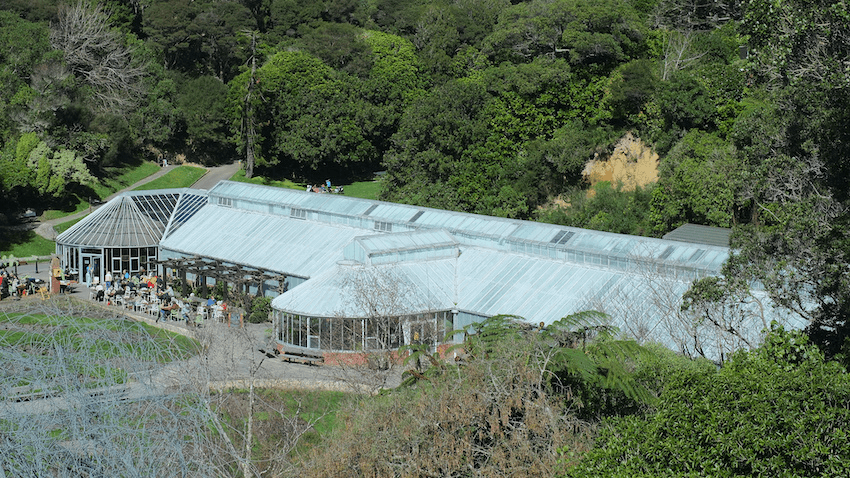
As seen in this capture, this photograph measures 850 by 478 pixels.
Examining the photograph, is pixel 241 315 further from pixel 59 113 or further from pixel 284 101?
pixel 284 101

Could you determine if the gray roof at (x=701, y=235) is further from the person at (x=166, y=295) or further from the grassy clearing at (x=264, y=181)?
the grassy clearing at (x=264, y=181)

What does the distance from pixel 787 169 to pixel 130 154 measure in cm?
5997

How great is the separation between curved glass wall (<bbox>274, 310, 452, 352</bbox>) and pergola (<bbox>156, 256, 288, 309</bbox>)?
4.32 metres

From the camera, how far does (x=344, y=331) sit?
3241cm

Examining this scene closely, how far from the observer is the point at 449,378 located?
17.1 m

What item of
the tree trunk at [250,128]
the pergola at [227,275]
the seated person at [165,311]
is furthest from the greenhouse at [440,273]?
the tree trunk at [250,128]

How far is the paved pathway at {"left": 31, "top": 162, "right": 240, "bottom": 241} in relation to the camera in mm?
56753

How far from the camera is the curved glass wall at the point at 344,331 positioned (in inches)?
1261

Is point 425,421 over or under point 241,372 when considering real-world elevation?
over

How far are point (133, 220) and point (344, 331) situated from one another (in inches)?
693

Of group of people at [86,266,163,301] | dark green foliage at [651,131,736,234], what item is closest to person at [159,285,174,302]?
group of people at [86,266,163,301]

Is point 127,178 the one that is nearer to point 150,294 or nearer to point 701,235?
Result: point 150,294

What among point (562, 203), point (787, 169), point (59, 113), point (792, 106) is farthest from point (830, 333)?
point (59, 113)

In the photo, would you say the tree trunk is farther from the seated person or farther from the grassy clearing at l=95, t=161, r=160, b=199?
the seated person
